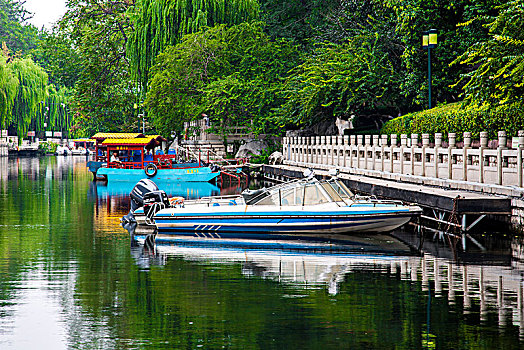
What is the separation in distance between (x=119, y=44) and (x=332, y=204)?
5505cm

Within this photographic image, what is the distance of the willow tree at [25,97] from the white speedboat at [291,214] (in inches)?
2867

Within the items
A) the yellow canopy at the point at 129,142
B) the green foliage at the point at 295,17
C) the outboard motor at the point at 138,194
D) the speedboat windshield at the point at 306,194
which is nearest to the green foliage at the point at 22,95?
the green foliage at the point at 295,17

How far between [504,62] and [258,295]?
11.2m

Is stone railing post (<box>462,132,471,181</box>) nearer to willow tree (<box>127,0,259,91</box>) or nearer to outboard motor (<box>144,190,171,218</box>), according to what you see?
outboard motor (<box>144,190,171,218</box>)

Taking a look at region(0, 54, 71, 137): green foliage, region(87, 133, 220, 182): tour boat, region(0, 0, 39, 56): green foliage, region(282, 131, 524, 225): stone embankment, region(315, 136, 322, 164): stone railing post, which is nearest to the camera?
region(282, 131, 524, 225): stone embankment

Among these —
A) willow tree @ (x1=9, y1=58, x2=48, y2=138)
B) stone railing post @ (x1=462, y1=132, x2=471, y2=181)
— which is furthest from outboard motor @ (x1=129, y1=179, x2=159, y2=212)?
willow tree @ (x1=9, y1=58, x2=48, y2=138)

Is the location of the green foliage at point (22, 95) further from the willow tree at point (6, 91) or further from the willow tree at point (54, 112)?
the willow tree at point (54, 112)

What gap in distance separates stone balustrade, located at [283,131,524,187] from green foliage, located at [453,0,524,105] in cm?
114

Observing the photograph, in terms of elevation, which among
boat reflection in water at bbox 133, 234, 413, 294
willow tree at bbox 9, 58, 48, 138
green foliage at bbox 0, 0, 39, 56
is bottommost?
boat reflection in water at bbox 133, 234, 413, 294

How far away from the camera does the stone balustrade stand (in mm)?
20219

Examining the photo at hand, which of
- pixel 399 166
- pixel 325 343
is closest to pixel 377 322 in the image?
pixel 325 343

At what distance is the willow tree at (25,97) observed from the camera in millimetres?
89938

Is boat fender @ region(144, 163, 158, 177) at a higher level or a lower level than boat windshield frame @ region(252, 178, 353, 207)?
lower

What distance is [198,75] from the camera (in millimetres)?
54375
